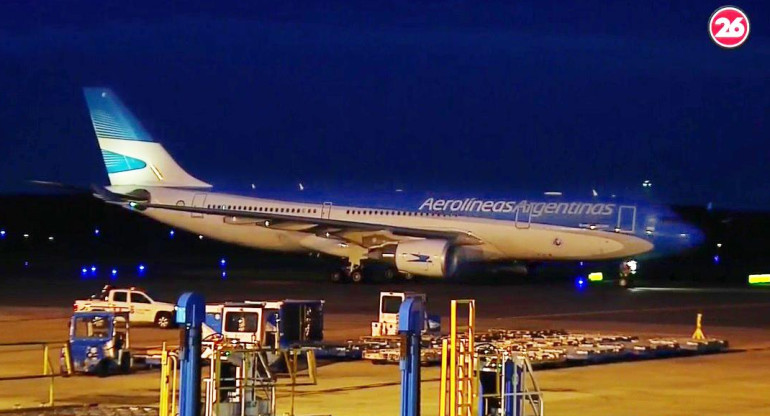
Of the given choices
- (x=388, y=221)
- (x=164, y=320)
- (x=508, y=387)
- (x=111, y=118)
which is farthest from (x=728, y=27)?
(x=111, y=118)

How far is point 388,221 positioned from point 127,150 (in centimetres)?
1245

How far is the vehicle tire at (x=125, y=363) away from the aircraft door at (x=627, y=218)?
83.4 feet

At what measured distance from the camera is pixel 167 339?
89.9ft

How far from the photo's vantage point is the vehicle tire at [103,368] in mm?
21281

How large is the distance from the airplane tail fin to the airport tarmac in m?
5.73

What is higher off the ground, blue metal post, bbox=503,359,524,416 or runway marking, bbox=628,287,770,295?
runway marking, bbox=628,287,770,295

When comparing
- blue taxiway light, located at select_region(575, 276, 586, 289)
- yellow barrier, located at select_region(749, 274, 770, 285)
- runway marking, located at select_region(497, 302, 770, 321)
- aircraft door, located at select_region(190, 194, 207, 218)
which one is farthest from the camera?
aircraft door, located at select_region(190, 194, 207, 218)

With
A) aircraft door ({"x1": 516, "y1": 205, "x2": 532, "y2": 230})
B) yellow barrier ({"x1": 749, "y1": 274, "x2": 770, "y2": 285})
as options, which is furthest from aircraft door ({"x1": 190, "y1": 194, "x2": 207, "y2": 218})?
yellow barrier ({"x1": 749, "y1": 274, "x2": 770, "y2": 285})

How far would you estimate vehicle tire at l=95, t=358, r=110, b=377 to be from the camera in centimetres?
2128

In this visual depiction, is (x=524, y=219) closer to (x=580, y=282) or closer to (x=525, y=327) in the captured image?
(x=580, y=282)

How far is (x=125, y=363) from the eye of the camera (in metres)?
21.7

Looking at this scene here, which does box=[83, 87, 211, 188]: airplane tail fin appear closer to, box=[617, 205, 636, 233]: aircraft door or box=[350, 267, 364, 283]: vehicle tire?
box=[350, 267, 364, 283]: vehicle tire

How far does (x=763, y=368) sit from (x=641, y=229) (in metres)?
21.4

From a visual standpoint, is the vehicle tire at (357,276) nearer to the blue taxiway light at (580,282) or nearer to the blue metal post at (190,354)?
the blue taxiway light at (580,282)
